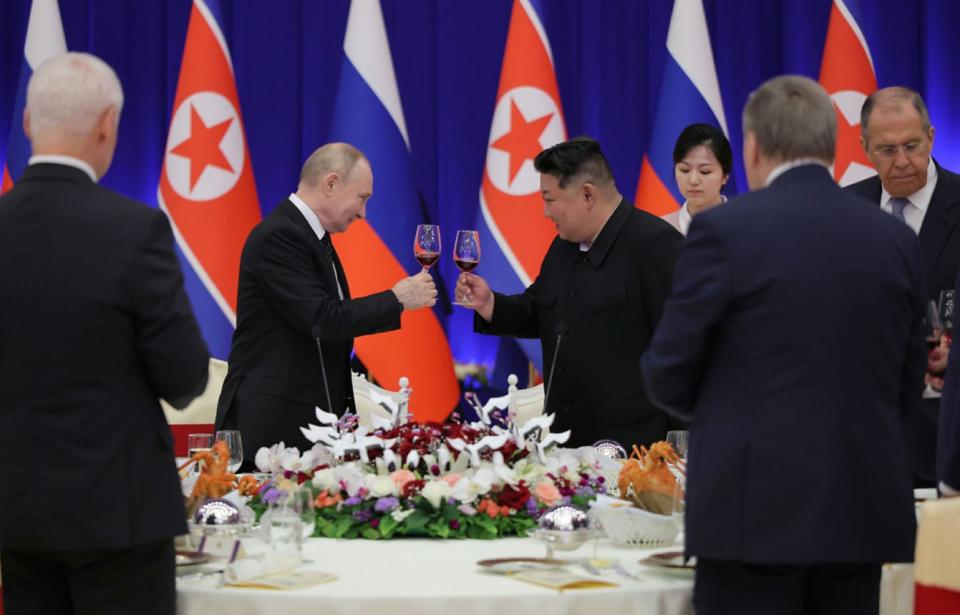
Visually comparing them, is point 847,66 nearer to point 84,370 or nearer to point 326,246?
point 326,246

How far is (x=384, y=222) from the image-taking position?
18.4 feet

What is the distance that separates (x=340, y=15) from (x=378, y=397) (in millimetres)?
3533

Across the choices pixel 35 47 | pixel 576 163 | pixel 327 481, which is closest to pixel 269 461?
pixel 327 481

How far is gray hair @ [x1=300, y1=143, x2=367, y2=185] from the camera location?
3969 millimetres

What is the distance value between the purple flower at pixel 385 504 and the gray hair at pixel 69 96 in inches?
37.8

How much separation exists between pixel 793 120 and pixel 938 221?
5.50 ft

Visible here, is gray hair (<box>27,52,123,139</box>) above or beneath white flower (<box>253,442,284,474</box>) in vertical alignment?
above

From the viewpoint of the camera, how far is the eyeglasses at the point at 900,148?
357cm

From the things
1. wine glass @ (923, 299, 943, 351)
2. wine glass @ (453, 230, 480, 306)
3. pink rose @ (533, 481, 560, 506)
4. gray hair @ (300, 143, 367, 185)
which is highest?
gray hair @ (300, 143, 367, 185)

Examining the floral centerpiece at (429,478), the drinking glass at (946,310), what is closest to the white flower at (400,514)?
the floral centerpiece at (429,478)

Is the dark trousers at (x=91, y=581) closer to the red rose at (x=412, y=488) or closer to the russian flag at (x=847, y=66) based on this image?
the red rose at (x=412, y=488)

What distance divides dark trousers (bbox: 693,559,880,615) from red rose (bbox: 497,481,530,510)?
0.61 m

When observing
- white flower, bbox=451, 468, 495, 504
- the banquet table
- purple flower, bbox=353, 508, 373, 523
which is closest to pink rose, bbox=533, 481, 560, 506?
white flower, bbox=451, 468, 495, 504

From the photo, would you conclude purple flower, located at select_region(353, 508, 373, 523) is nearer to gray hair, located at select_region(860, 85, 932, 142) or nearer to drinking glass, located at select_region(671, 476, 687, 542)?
drinking glass, located at select_region(671, 476, 687, 542)
